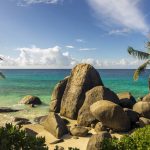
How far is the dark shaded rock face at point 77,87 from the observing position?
2782 centimetres

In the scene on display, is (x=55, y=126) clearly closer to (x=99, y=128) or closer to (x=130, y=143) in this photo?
(x=99, y=128)

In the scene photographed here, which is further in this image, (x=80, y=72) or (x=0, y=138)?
(x=80, y=72)

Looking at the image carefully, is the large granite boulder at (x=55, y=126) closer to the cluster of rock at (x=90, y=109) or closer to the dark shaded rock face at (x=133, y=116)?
the cluster of rock at (x=90, y=109)

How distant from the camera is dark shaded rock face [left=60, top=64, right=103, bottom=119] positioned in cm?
2782

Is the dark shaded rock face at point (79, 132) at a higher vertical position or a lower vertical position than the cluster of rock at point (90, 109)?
lower

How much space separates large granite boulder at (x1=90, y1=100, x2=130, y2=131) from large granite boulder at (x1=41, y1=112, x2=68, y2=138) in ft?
8.17

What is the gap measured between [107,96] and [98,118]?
12.5 ft

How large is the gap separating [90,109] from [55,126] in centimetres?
294

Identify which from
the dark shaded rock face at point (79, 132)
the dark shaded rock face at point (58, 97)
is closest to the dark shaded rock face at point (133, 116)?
the dark shaded rock face at point (79, 132)

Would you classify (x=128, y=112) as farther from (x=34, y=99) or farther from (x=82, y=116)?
(x=34, y=99)

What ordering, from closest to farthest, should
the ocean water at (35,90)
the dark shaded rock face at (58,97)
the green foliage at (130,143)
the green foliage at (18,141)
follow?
the green foliage at (18,141), the green foliage at (130,143), the dark shaded rock face at (58,97), the ocean water at (35,90)

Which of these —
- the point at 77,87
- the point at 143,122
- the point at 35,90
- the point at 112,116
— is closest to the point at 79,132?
the point at 112,116

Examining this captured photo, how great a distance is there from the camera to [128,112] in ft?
76.4

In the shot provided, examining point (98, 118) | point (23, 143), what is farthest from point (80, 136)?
point (23, 143)
